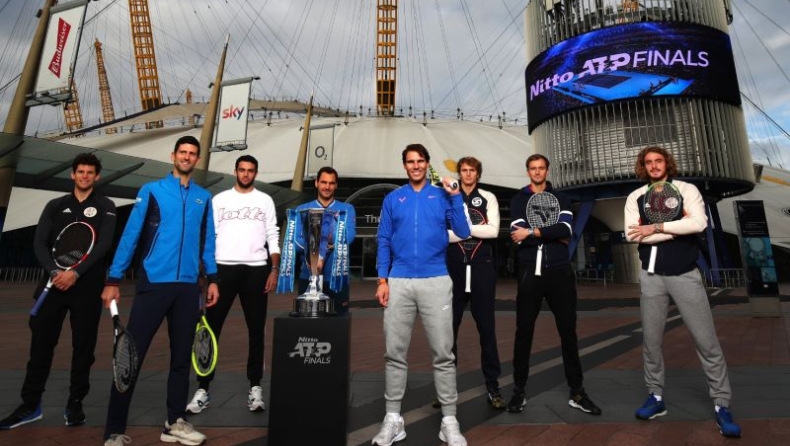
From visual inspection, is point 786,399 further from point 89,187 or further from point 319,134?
point 319,134

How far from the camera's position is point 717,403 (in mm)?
2926

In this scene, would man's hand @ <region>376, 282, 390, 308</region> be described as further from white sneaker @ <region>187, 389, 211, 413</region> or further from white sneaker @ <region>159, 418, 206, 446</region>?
white sneaker @ <region>187, 389, 211, 413</region>

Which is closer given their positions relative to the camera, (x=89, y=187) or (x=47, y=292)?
(x=47, y=292)

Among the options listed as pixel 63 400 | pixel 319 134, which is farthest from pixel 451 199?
pixel 319 134

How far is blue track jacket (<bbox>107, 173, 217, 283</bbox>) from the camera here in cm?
282

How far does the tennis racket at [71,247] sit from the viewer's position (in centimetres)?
309

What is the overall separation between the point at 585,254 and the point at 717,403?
31.0 meters

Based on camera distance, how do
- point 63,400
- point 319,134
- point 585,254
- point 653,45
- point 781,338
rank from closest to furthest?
point 63,400 → point 781,338 → point 653,45 → point 319,134 → point 585,254

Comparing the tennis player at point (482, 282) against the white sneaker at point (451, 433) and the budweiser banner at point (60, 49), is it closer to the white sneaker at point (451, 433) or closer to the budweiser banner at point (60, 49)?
the white sneaker at point (451, 433)

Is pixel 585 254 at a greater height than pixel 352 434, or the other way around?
pixel 585 254

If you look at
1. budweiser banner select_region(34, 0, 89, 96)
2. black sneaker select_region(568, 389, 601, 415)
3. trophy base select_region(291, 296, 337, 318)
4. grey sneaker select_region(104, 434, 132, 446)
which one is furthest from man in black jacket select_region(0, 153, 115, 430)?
budweiser banner select_region(34, 0, 89, 96)

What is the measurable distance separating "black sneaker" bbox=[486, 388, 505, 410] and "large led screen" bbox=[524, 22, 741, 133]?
2121 cm

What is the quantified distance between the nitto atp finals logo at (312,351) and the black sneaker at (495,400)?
5.32 feet

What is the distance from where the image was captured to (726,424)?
279 centimetres
